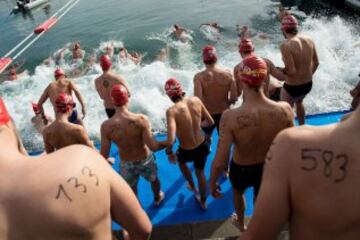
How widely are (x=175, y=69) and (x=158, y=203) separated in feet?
25.0

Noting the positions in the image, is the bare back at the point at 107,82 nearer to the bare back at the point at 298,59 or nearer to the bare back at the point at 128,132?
the bare back at the point at 128,132

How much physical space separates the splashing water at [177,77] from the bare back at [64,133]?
12.8 feet

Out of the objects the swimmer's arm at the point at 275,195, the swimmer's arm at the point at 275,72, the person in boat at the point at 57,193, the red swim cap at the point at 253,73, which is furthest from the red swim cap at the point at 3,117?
the swimmer's arm at the point at 275,72

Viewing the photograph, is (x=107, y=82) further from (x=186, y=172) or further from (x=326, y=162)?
(x=326, y=162)

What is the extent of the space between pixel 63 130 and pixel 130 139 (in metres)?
0.88

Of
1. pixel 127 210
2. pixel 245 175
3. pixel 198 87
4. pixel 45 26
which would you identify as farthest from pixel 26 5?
pixel 127 210

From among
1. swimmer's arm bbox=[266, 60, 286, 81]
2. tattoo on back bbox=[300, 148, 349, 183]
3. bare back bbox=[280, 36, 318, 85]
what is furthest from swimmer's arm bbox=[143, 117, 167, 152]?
tattoo on back bbox=[300, 148, 349, 183]

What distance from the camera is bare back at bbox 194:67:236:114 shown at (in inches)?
196

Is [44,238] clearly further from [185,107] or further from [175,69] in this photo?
[175,69]

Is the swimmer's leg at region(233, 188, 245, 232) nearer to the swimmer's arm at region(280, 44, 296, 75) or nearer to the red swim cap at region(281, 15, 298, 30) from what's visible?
the swimmer's arm at region(280, 44, 296, 75)

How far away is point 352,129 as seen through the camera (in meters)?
1.44

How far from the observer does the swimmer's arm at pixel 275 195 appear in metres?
1.54

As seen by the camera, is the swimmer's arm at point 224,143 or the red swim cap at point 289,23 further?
the red swim cap at point 289,23

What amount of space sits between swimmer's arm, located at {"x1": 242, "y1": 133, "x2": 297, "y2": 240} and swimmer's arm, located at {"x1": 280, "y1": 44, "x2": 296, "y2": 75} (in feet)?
13.1
